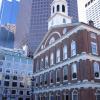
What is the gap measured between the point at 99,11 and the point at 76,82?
527 feet

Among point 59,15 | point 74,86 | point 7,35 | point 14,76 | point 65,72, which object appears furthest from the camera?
point 7,35

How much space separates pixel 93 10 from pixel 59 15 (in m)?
152

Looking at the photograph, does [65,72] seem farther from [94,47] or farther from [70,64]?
[94,47]

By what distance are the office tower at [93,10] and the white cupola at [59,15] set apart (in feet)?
441

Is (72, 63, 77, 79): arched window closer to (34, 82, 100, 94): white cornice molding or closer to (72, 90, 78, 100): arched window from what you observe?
(34, 82, 100, 94): white cornice molding

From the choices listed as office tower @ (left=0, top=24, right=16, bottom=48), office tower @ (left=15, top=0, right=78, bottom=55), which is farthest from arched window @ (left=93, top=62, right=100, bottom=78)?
office tower @ (left=0, top=24, right=16, bottom=48)

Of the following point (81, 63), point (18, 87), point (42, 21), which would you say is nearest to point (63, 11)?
point (81, 63)

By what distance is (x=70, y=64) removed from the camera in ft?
111

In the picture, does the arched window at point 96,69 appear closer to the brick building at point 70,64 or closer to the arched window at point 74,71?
the brick building at point 70,64

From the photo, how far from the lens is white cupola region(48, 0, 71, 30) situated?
45.4 meters

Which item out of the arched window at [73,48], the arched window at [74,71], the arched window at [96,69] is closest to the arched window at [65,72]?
the arched window at [74,71]

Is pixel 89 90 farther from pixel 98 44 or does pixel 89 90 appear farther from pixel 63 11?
pixel 63 11

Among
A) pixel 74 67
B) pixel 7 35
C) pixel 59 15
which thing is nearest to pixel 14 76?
pixel 59 15

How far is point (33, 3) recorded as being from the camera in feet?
456
